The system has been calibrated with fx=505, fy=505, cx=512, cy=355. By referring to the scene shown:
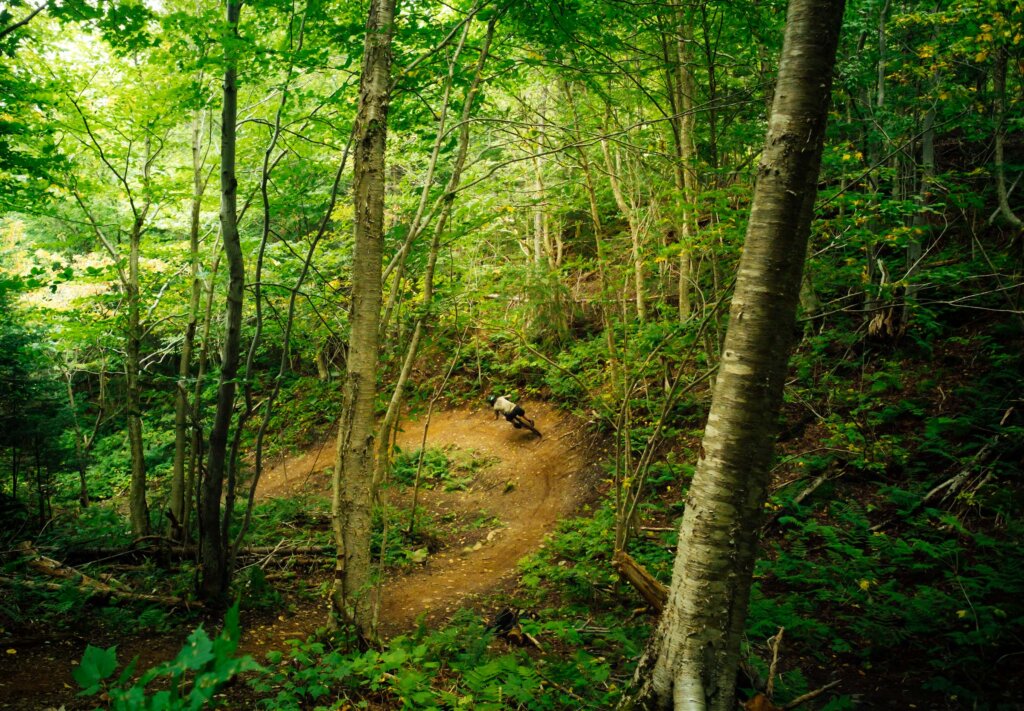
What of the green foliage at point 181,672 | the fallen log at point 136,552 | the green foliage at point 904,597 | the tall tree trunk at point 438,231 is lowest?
the fallen log at point 136,552

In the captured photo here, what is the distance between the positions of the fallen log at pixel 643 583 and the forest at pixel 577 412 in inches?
1.2

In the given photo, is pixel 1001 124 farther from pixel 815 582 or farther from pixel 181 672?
pixel 181 672

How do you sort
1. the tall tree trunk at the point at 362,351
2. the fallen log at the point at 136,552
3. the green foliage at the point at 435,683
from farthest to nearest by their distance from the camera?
the fallen log at the point at 136,552 → the tall tree trunk at the point at 362,351 → the green foliage at the point at 435,683

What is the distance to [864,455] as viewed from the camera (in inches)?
229

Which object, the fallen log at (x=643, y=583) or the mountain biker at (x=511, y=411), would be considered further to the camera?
the mountain biker at (x=511, y=411)

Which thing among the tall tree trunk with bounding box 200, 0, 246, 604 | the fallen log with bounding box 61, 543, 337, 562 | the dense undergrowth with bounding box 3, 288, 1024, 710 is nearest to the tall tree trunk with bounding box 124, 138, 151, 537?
the dense undergrowth with bounding box 3, 288, 1024, 710

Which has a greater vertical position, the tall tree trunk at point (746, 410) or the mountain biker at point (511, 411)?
the tall tree trunk at point (746, 410)

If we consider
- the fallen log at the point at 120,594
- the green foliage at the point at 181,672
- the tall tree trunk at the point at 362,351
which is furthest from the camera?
the fallen log at the point at 120,594

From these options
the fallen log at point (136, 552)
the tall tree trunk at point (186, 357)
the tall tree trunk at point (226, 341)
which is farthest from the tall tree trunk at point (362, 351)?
the tall tree trunk at point (186, 357)

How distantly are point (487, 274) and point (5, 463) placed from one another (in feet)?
32.6

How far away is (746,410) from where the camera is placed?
2.39 m

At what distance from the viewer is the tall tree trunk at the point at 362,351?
4.05m

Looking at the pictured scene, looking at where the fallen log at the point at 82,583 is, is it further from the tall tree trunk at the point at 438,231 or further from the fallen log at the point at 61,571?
the tall tree trunk at the point at 438,231

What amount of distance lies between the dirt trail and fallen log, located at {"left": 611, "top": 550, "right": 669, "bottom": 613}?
8.99ft
